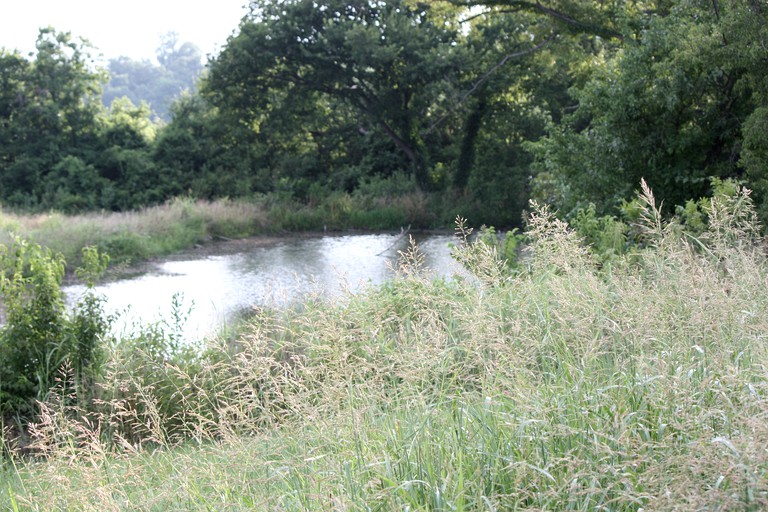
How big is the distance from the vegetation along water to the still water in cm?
103

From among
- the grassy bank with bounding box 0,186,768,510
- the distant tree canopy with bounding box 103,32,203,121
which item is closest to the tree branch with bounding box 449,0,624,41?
the grassy bank with bounding box 0,186,768,510

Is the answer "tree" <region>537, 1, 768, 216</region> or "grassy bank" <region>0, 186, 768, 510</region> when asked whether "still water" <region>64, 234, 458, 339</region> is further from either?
"grassy bank" <region>0, 186, 768, 510</region>

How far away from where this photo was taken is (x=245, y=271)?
50.3 feet

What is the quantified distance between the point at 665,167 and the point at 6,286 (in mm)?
7997

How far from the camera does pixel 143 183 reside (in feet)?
91.7

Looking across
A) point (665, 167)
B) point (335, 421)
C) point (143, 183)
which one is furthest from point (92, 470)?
point (143, 183)

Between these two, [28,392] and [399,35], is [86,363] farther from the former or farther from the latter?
[399,35]

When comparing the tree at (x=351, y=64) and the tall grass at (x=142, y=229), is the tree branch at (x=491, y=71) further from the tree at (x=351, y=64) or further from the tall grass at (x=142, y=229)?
the tall grass at (x=142, y=229)

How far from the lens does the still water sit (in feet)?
37.4

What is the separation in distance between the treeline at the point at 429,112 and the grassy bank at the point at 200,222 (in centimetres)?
117

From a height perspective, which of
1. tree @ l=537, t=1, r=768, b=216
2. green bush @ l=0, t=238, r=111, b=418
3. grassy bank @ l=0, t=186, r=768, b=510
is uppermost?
tree @ l=537, t=1, r=768, b=216

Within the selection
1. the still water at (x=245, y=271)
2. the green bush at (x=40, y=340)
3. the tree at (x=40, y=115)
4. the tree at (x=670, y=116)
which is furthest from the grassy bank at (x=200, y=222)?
the tree at (x=670, y=116)

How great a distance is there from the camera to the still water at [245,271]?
1141 centimetres

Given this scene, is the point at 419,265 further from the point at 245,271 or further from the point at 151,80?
the point at 151,80
